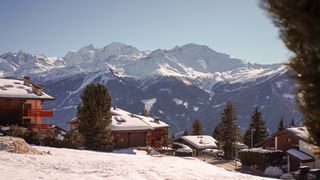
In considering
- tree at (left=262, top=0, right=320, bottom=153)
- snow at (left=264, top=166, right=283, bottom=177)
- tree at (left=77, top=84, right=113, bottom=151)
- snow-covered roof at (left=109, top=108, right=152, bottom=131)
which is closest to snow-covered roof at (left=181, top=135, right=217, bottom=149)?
snow-covered roof at (left=109, top=108, right=152, bottom=131)

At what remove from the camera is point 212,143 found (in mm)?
99438

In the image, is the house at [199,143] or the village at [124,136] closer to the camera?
the village at [124,136]

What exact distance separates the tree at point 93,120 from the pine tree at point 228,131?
1402 inches

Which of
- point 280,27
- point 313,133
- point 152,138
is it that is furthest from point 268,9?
point 152,138

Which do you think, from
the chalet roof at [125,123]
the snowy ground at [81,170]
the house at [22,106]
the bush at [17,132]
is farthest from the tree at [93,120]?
the snowy ground at [81,170]

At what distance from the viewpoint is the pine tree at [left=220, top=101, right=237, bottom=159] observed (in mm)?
82875

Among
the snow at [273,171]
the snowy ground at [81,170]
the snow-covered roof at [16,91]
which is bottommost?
the snow at [273,171]

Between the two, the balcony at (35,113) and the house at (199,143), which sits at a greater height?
the balcony at (35,113)

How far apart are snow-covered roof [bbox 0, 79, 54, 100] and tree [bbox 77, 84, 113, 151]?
10.1m

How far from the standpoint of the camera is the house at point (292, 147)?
195 feet

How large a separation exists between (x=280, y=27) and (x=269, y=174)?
2170 inches

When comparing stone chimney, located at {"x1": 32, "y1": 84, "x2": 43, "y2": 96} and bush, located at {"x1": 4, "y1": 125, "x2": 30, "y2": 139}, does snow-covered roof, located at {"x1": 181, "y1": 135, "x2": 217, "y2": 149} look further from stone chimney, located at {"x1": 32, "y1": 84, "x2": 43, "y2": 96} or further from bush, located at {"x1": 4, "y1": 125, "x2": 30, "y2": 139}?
bush, located at {"x1": 4, "y1": 125, "x2": 30, "y2": 139}

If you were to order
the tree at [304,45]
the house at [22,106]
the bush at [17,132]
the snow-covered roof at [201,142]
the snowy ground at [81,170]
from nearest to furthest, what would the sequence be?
the tree at [304,45]
the snowy ground at [81,170]
the bush at [17,132]
the house at [22,106]
the snow-covered roof at [201,142]

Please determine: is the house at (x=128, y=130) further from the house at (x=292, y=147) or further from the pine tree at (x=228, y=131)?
the house at (x=292, y=147)
